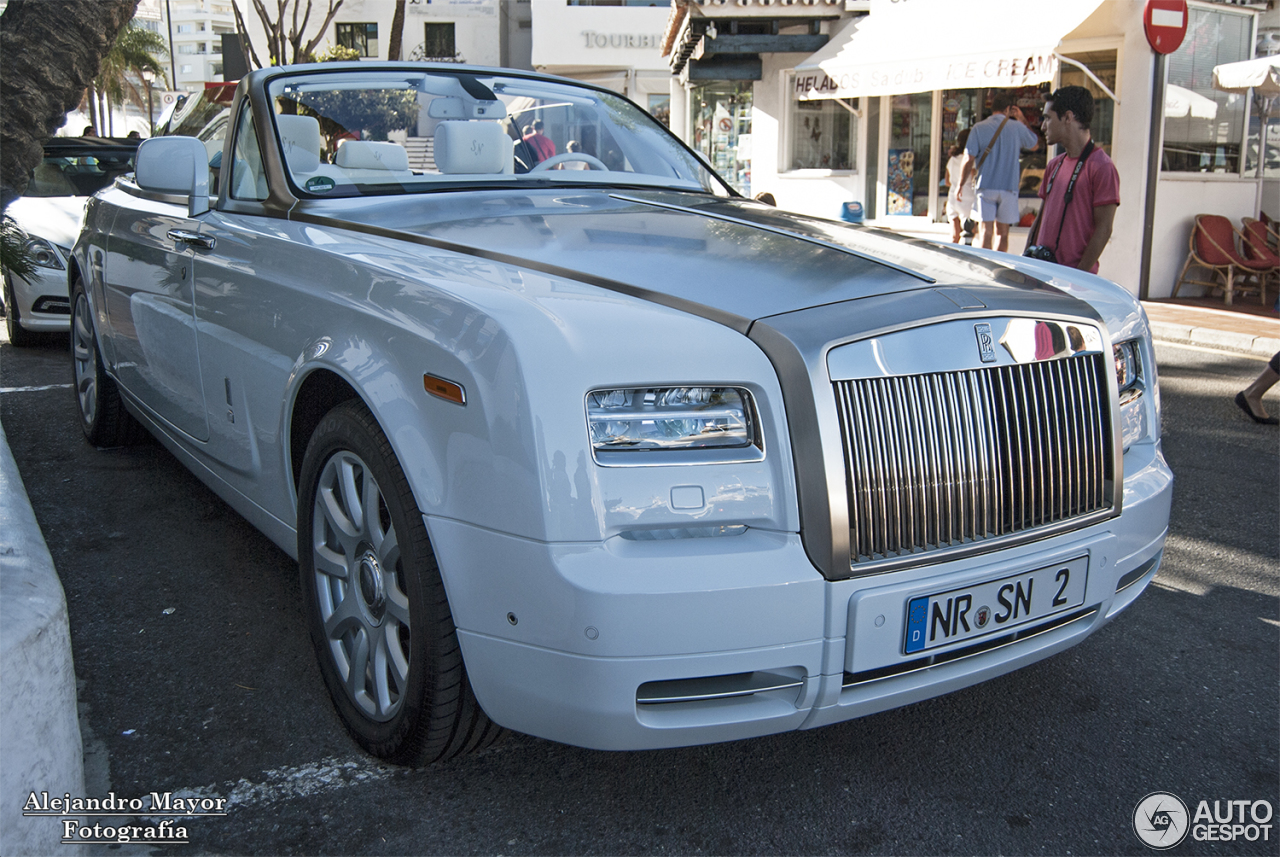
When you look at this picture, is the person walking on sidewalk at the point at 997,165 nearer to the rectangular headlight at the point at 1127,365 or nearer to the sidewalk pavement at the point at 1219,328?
the sidewalk pavement at the point at 1219,328

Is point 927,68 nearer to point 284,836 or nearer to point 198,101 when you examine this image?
point 198,101

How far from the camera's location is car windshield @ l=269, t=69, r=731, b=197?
10.8 feet

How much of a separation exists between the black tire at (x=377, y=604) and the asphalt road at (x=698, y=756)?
5.8 inches

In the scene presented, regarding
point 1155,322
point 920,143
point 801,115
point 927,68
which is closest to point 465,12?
point 801,115

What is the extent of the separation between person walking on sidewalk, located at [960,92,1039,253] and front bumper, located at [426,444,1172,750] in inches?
374

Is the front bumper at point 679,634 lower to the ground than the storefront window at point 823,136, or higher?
lower

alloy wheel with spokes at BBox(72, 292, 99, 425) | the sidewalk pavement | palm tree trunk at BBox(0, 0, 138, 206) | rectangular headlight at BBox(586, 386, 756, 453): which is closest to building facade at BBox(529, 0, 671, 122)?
the sidewalk pavement

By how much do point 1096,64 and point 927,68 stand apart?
1823 mm

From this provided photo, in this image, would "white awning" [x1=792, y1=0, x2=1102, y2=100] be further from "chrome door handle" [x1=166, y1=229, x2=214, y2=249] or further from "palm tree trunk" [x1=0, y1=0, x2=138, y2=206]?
"chrome door handle" [x1=166, y1=229, x2=214, y2=249]

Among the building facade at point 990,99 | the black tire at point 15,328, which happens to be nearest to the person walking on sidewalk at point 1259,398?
the building facade at point 990,99

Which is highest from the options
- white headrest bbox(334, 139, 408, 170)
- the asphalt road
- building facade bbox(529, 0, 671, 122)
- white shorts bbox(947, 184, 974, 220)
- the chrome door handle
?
building facade bbox(529, 0, 671, 122)

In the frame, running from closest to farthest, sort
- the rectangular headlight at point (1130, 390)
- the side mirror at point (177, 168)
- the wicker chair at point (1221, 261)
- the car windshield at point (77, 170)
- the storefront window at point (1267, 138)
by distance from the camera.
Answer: the rectangular headlight at point (1130, 390) → the side mirror at point (177, 168) → the car windshield at point (77, 170) → the wicker chair at point (1221, 261) → the storefront window at point (1267, 138)

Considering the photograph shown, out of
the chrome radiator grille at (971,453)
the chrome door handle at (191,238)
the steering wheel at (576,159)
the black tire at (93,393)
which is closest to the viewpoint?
the chrome radiator grille at (971,453)

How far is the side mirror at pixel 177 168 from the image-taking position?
3.40 metres
